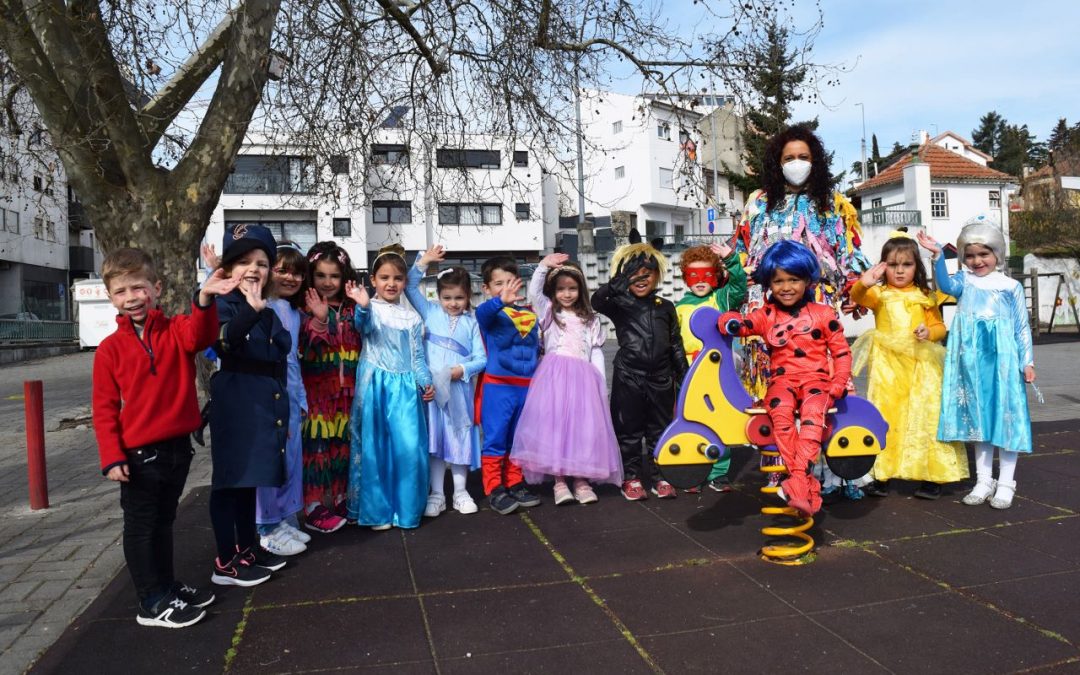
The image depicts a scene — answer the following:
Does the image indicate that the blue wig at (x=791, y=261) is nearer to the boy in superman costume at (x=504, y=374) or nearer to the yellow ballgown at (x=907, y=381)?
the yellow ballgown at (x=907, y=381)

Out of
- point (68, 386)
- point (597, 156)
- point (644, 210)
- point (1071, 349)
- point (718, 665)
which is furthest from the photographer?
point (644, 210)

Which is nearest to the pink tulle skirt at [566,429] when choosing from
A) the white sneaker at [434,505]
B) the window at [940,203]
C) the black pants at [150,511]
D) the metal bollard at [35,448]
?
the white sneaker at [434,505]

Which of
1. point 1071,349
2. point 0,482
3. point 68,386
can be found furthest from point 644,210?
point 0,482

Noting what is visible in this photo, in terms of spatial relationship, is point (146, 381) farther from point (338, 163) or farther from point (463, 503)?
point (338, 163)

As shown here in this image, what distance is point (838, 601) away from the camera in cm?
342

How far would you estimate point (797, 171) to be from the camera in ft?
16.3

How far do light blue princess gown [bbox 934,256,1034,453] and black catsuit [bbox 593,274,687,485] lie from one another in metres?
1.69

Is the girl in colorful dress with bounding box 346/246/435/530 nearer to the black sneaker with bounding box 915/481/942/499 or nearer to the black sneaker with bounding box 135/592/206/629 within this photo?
the black sneaker with bounding box 135/592/206/629

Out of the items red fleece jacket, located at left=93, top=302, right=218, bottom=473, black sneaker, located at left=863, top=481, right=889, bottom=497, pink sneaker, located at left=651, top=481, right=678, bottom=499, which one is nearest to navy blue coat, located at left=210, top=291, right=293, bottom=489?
red fleece jacket, located at left=93, top=302, right=218, bottom=473

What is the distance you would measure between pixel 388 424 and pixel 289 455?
0.63 metres

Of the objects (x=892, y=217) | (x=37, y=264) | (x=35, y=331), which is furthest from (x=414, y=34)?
(x=37, y=264)

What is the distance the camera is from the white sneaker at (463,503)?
5.20 m

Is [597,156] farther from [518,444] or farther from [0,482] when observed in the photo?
[0,482]

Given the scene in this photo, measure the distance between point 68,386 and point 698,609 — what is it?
17.2 m
